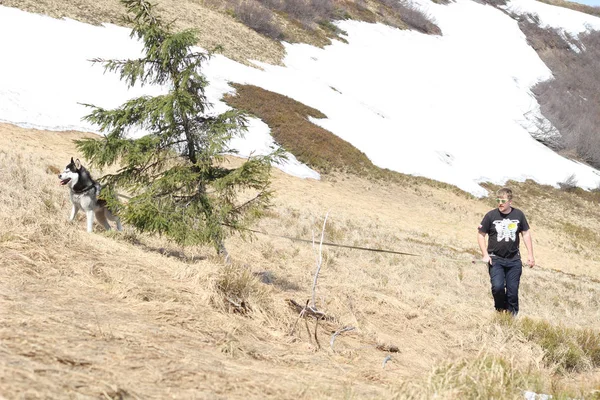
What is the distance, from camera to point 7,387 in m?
3.13

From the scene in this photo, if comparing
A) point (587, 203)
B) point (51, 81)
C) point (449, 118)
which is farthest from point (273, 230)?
point (449, 118)

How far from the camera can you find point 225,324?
19.0ft

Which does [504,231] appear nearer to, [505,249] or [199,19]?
[505,249]

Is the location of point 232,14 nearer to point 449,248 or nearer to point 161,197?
point 449,248

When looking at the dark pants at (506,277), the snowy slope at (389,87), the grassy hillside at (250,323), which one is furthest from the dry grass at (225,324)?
the snowy slope at (389,87)

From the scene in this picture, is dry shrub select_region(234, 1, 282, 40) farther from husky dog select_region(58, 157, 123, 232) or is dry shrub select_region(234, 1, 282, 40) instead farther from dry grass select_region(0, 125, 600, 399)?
husky dog select_region(58, 157, 123, 232)

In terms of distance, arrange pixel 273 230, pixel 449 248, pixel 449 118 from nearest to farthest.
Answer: pixel 273 230 → pixel 449 248 → pixel 449 118

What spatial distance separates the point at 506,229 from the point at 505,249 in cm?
29

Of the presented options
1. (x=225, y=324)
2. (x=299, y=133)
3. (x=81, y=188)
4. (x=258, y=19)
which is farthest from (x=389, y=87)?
(x=225, y=324)

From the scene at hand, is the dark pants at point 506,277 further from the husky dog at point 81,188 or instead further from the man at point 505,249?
the husky dog at point 81,188

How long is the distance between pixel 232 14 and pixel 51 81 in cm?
2236

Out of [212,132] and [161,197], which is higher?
[212,132]

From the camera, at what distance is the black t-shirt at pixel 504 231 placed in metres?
8.05

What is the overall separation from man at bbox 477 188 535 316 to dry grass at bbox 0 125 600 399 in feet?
1.53
